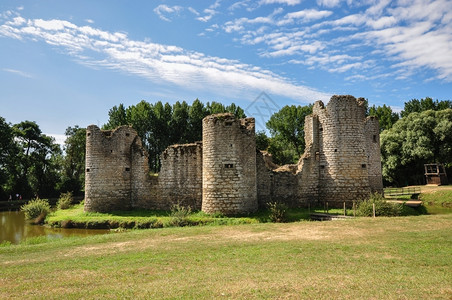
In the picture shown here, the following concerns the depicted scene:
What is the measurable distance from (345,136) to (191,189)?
11.6 meters

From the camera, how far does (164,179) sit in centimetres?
2394

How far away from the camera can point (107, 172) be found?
80.5 ft

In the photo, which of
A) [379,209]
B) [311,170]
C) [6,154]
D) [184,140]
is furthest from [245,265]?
[6,154]

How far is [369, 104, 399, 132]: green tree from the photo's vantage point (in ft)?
192

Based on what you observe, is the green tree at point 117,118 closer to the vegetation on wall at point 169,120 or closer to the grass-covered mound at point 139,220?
the vegetation on wall at point 169,120

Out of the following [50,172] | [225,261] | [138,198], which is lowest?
[225,261]

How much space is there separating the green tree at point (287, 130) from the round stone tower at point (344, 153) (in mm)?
26540

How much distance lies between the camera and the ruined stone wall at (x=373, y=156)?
26.0 metres

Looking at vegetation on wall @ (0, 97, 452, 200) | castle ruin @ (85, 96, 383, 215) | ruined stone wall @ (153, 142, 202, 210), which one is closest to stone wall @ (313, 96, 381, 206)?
castle ruin @ (85, 96, 383, 215)

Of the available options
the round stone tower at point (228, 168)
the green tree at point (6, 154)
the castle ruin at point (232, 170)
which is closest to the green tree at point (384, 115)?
the castle ruin at point (232, 170)

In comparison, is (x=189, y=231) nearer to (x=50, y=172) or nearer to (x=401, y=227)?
(x=401, y=227)

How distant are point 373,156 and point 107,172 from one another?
68.7ft

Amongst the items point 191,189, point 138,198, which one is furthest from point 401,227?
point 138,198

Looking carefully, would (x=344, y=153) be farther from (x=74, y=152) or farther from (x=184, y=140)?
(x=74, y=152)
